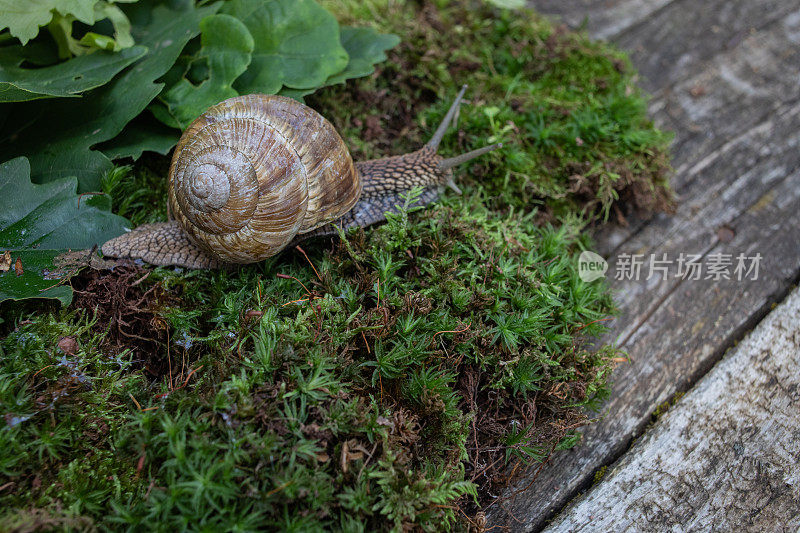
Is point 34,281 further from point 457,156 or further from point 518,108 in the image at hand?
point 518,108

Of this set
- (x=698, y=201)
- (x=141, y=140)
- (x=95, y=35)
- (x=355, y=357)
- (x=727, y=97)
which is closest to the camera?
(x=355, y=357)

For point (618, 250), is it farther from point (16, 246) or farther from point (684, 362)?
point (16, 246)

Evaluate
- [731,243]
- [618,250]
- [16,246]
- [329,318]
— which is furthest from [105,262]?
[731,243]

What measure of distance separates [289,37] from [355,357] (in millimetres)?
2035

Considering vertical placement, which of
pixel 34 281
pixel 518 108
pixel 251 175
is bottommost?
pixel 34 281

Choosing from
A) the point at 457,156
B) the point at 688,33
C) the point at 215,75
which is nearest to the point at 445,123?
the point at 457,156

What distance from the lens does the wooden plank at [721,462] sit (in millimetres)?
2480

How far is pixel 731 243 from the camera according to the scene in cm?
353

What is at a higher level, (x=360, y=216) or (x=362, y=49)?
(x=362, y=49)

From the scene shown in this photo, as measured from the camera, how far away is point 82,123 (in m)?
3.09

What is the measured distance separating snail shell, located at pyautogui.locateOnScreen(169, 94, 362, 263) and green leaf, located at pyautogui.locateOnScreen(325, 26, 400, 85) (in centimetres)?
76

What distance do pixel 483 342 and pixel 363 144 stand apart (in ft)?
5.11

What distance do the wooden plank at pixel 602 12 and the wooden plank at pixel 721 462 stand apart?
2721 mm

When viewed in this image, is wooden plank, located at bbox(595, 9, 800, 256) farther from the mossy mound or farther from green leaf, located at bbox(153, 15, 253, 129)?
green leaf, located at bbox(153, 15, 253, 129)
